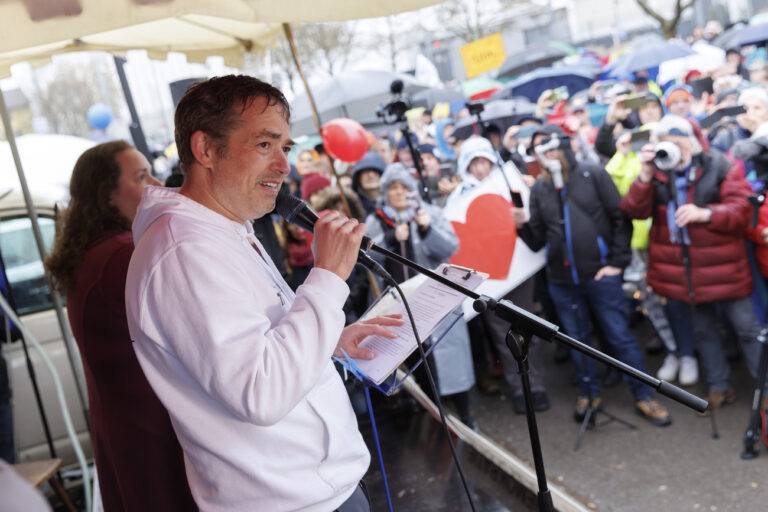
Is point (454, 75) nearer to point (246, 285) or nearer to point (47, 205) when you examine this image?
point (47, 205)

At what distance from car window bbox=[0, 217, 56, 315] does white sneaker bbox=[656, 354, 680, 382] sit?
439 cm

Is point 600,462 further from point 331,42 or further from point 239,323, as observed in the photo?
point 331,42

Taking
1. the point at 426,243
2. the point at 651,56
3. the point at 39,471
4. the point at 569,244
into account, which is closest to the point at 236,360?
the point at 39,471

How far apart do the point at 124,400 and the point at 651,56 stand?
35.9 ft

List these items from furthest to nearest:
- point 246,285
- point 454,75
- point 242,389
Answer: point 454,75 → point 246,285 → point 242,389

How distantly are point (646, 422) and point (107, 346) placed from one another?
358 centimetres

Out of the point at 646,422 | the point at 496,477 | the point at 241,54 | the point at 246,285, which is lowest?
the point at 646,422

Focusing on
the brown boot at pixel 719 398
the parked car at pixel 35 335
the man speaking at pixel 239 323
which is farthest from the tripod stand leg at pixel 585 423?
the parked car at pixel 35 335

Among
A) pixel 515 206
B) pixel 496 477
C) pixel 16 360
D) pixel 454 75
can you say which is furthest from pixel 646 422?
pixel 454 75

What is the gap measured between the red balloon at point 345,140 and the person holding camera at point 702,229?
2.37 metres

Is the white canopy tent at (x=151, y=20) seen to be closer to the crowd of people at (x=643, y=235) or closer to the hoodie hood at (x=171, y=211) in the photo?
the hoodie hood at (x=171, y=211)

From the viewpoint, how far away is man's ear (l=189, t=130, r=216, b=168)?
1.58 metres

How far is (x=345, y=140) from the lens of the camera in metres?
5.79

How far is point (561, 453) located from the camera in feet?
14.0
